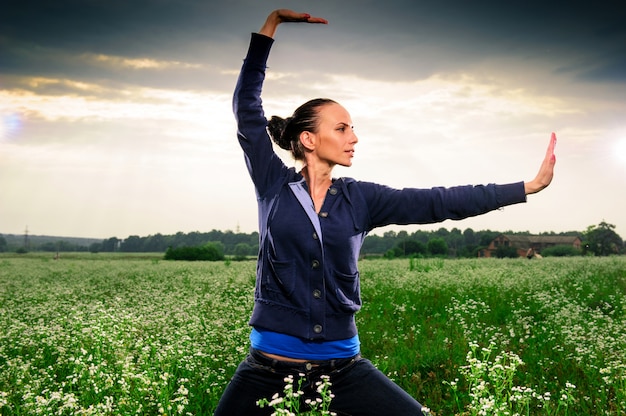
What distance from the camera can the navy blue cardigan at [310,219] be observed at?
10.5 feet

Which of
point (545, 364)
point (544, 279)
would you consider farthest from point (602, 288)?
point (545, 364)

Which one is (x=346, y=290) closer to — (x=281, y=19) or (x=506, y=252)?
(x=281, y=19)

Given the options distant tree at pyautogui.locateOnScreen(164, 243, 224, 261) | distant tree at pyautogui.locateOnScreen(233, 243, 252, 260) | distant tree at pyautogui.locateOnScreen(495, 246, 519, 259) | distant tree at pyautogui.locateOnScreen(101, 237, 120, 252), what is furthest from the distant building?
distant tree at pyautogui.locateOnScreen(101, 237, 120, 252)

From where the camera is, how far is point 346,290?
3.29m

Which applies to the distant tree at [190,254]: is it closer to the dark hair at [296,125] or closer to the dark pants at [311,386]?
the dark hair at [296,125]

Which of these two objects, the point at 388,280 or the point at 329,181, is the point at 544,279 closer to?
the point at 388,280

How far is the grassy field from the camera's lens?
16.3 feet

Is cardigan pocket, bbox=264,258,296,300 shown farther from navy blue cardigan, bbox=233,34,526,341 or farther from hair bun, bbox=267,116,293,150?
hair bun, bbox=267,116,293,150

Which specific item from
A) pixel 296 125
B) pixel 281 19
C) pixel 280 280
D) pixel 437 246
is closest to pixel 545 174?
pixel 296 125

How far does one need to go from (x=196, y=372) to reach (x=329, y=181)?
3.98 metres

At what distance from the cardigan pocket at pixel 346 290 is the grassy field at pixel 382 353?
3.24ft

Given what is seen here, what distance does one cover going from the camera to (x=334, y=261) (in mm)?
3248

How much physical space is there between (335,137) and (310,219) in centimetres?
55

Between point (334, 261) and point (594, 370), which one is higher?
point (334, 261)
